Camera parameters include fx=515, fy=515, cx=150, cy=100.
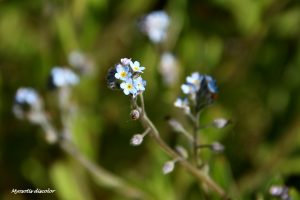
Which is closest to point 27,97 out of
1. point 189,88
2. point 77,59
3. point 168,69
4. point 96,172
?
point 96,172

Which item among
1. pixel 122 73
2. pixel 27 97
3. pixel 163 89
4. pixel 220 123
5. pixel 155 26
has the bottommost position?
pixel 122 73

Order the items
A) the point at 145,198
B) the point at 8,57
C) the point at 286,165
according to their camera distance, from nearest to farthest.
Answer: the point at 145,198
the point at 286,165
the point at 8,57

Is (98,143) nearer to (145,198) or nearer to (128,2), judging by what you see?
(145,198)

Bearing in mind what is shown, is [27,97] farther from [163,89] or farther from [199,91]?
[199,91]

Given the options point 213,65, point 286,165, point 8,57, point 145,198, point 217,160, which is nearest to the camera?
point 217,160

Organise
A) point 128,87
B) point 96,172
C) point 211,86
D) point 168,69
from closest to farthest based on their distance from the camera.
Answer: point 128,87 → point 211,86 → point 96,172 → point 168,69

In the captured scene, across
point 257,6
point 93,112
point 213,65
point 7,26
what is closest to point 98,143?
point 93,112

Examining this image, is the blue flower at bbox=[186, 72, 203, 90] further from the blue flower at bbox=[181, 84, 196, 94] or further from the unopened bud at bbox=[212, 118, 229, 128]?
the unopened bud at bbox=[212, 118, 229, 128]
